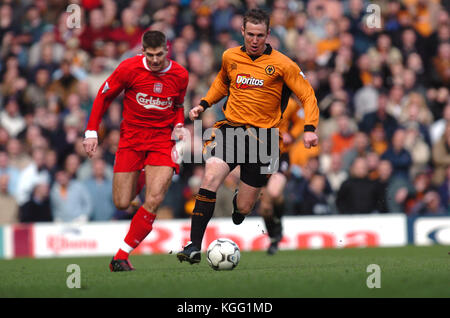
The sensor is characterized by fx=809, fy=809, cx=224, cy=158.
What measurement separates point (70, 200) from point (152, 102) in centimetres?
580

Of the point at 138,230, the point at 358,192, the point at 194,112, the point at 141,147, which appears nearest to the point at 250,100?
the point at 194,112

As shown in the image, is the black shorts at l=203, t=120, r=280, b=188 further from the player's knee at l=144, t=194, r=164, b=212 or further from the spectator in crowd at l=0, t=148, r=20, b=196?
the spectator in crowd at l=0, t=148, r=20, b=196

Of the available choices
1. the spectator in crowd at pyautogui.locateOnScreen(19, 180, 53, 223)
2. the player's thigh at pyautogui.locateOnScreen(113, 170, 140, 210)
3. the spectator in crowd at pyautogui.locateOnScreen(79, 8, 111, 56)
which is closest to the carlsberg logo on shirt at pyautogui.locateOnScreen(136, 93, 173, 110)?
the player's thigh at pyautogui.locateOnScreen(113, 170, 140, 210)

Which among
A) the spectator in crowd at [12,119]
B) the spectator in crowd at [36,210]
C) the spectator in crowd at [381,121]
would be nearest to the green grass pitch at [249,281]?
the spectator in crowd at [36,210]

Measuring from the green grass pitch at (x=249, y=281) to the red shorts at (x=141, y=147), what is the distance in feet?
3.84

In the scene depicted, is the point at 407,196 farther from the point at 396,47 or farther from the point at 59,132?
the point at 59,132

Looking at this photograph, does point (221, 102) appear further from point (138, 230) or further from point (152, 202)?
point (138, 230)

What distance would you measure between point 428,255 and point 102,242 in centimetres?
590

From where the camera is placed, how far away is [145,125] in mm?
9000

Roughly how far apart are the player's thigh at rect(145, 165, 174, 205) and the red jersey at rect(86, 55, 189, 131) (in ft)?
1.68

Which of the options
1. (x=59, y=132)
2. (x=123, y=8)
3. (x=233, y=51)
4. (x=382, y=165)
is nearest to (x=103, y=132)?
(x=59, y=132)

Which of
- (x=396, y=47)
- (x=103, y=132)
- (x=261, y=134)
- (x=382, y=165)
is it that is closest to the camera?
(x=261, y=134)

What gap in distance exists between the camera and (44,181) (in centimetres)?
1455

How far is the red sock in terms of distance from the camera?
27.9 ft
